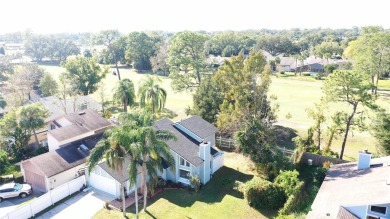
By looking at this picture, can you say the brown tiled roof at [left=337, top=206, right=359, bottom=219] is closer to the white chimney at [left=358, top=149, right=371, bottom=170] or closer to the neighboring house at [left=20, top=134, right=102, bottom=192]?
the white chimney at [left=358, top=149, right=371, bottom=170]

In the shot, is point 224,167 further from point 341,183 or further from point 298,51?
point 298,51

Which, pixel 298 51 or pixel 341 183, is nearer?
pixel 341 183

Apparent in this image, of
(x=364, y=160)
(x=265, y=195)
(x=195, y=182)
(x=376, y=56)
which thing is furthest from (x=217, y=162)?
(x=376, y=56)

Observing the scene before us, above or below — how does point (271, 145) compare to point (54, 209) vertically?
above

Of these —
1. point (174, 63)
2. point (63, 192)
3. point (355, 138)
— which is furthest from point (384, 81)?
point (63, 192)

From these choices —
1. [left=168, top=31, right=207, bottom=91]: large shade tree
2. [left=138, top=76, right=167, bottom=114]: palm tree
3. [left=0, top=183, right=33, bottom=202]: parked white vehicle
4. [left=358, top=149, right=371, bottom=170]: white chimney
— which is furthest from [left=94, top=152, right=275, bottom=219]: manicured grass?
[left=168, top=31, right=207, bottom=91]: large shade tree

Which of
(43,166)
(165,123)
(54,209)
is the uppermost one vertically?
(165,123)

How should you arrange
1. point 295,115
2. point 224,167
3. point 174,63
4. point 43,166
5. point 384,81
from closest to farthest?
point 43,166, point 224,167, point 295,115, point 174,63, point 384,81

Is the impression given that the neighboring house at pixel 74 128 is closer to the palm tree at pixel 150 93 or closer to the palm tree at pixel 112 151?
the palm tree at pixel 150 93
